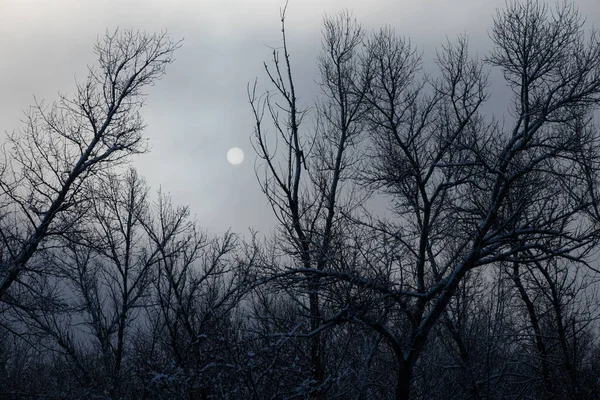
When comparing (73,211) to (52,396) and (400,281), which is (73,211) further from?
(400,281)

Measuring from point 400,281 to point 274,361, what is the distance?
9.13ft

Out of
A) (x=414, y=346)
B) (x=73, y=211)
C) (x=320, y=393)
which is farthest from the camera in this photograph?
(x=73, y=211)

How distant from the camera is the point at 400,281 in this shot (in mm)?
9484

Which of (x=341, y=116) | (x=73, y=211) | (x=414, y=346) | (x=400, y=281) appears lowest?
(x=414, y=346)

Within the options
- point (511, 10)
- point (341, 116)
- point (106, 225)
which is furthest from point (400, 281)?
point (106, 225)

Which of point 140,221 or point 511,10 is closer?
point 511,10

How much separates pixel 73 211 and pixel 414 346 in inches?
386

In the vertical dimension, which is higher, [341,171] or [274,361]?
[341,171]

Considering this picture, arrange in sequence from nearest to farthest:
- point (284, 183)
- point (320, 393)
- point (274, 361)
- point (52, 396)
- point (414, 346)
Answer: point (274, 361)
point (320, 393)
point (414, 346)
point (284, 183)
point (52, 396)

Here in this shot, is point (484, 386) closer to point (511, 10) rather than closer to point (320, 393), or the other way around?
point (320, 393)

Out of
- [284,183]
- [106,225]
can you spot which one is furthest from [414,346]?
[106,225]

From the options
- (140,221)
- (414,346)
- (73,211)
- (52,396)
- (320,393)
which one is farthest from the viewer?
(140,221)

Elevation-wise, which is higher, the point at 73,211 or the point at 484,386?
the point at 73,211

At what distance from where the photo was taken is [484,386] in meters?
14.5
